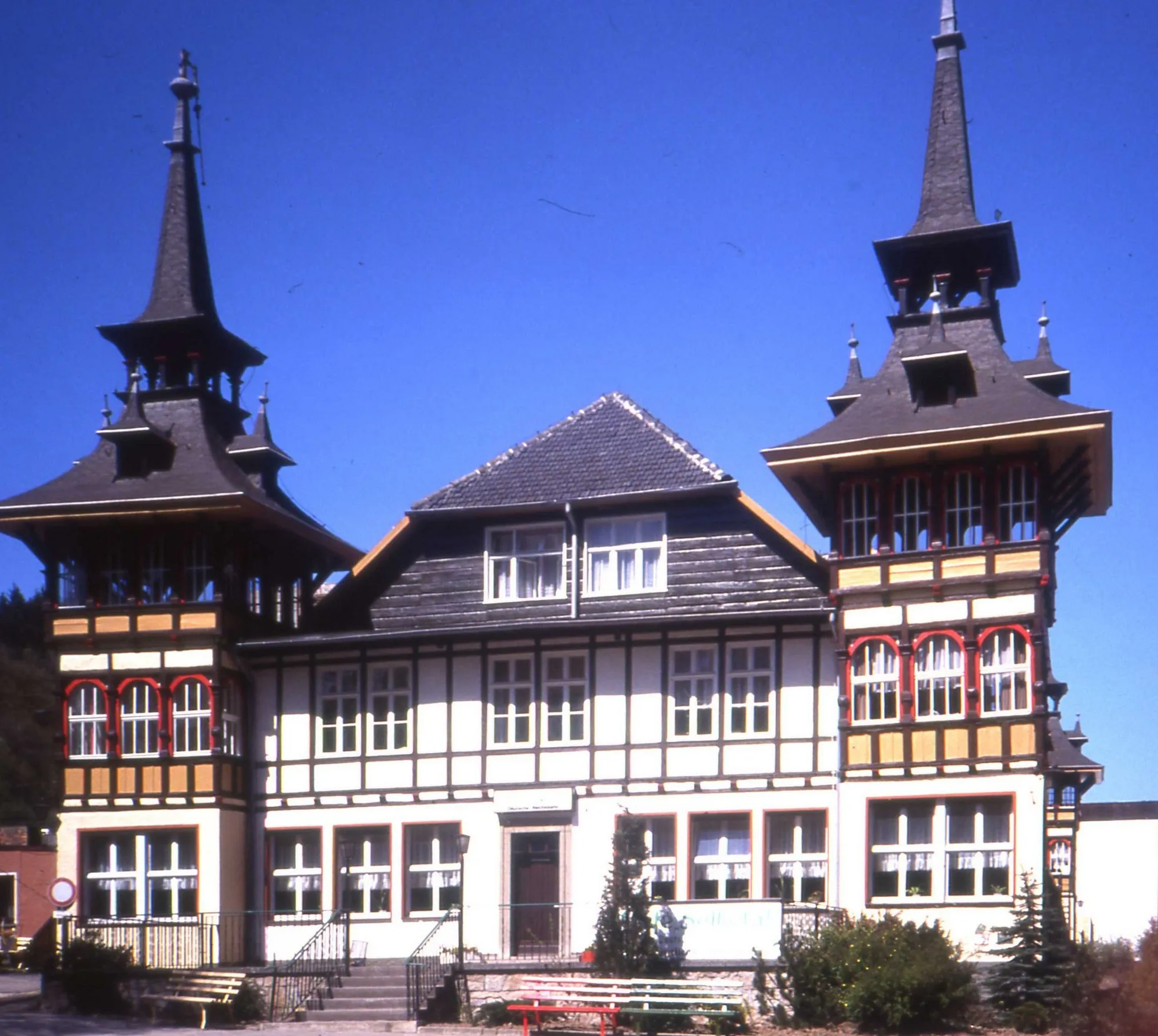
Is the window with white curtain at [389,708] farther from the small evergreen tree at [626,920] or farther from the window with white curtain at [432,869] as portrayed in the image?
the small evergreen tree at [626,920]

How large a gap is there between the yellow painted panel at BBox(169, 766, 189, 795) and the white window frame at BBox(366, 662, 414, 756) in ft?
11.0

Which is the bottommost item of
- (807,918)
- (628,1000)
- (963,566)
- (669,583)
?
(628,1000)

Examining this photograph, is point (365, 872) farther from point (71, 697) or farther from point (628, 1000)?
point (628, 1000)

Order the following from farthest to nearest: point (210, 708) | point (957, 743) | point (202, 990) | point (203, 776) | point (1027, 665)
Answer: point (210, 708) < point (203, 776) < point (202, 990) < point (957, 743) < point (1027, 665)

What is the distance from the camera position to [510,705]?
115 feet

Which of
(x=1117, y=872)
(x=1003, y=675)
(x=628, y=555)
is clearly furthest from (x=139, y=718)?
(x=1117, y=872)

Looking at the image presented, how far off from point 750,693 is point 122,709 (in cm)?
1186

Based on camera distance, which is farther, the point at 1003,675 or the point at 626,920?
the point at 1003,675

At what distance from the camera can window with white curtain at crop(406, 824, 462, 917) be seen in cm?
3469

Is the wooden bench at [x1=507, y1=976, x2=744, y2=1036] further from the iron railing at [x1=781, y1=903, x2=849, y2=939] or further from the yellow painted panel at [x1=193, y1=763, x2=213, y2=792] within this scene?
the yellow painted panel at [x1=193, y1=763, x2=213, y2=792]

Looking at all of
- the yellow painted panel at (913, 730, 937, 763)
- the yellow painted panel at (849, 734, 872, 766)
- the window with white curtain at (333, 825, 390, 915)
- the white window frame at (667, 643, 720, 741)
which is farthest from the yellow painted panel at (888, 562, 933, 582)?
the window with white curtain at (333, 825, 390, 915)

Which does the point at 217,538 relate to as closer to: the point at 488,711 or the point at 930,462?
the point at 488,711

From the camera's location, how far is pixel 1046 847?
30.5m

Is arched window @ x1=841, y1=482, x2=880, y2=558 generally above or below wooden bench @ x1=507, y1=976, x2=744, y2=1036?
above
